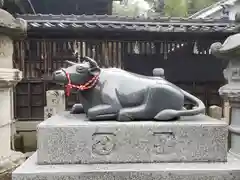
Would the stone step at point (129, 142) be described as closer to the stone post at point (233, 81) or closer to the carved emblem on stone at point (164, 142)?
the carved emblem on stone at point (164, 142)

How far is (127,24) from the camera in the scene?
804cm

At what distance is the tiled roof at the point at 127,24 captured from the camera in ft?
25.3

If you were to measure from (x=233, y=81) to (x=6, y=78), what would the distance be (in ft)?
11.5

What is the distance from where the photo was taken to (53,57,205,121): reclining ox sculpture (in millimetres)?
2469

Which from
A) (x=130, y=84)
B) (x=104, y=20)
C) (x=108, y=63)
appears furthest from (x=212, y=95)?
(x=130, y=84)

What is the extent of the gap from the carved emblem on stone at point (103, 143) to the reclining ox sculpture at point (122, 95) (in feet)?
0.53

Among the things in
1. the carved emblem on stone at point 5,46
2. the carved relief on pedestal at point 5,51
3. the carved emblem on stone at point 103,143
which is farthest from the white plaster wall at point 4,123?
the carved emblem on stone at point 103,143

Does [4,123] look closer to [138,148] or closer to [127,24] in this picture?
[138,148]

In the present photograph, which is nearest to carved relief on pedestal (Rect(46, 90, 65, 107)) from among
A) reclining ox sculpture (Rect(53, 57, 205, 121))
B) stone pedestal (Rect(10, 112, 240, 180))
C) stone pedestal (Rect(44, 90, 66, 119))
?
stone pedestal (Rect(44, 90, 66, 119))

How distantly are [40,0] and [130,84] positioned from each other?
1087 cm

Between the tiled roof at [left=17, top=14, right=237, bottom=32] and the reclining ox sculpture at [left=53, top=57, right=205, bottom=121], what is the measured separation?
5326 mm

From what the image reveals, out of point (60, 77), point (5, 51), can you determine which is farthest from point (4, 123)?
point (60, 77)

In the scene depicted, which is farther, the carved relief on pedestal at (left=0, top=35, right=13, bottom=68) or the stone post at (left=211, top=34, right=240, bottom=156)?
the stone post at (left=211, top=34, right=240, bottom=156)

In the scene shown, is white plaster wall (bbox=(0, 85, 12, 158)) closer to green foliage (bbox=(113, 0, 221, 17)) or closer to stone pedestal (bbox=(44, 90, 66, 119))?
stone pedestal (bbox=(44, 90, 66, 119))
